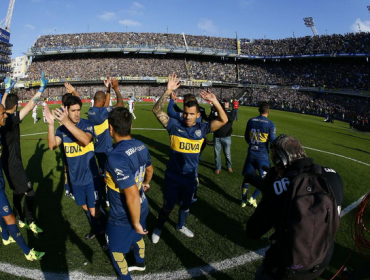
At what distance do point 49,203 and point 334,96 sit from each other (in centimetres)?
5159

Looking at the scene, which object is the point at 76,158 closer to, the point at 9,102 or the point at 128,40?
the point at 9,102

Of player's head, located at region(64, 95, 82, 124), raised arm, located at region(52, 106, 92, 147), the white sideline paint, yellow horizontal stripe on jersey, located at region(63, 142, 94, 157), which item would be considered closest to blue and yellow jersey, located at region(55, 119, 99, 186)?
yellow horizontal stripe on jersey, located at region(63, 142, 94, 157)

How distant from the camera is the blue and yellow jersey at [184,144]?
201 inches

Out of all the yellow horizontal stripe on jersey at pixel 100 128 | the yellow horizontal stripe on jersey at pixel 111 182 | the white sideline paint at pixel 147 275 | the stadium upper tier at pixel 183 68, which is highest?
the stadium upper tier at pixel 183 68

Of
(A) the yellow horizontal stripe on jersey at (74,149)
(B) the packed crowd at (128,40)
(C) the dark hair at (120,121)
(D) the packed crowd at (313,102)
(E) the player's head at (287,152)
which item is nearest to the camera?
(E) the player's head at (287,152)

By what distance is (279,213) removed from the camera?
7.59ft

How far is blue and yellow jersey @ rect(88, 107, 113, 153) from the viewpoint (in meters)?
6.70

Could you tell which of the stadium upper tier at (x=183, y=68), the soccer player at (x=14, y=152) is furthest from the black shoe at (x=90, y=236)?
the stadium upper tier at (x=183, y=68)

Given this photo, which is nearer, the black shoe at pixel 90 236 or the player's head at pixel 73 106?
the player's head at pixel 73 106

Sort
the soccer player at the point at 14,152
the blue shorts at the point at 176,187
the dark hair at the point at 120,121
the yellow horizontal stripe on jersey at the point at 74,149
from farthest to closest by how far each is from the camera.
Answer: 1. the soccer player at the point at 14,152
2. the blue shorts at the point at 176,187
3. the yellow horizontal stripe on jersey at the point at 74,149
4. the dark hair at the point at 120,121

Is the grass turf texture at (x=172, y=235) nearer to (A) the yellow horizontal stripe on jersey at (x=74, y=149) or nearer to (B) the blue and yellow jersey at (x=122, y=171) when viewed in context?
(B) the blue and yellow jersey at (x=122, y=171)

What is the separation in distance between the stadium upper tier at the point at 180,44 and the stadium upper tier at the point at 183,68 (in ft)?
8.93

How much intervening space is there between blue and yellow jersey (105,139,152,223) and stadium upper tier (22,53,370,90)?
5546cm

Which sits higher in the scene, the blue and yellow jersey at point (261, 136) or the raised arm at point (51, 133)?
the raised arm at point (51, 133)
